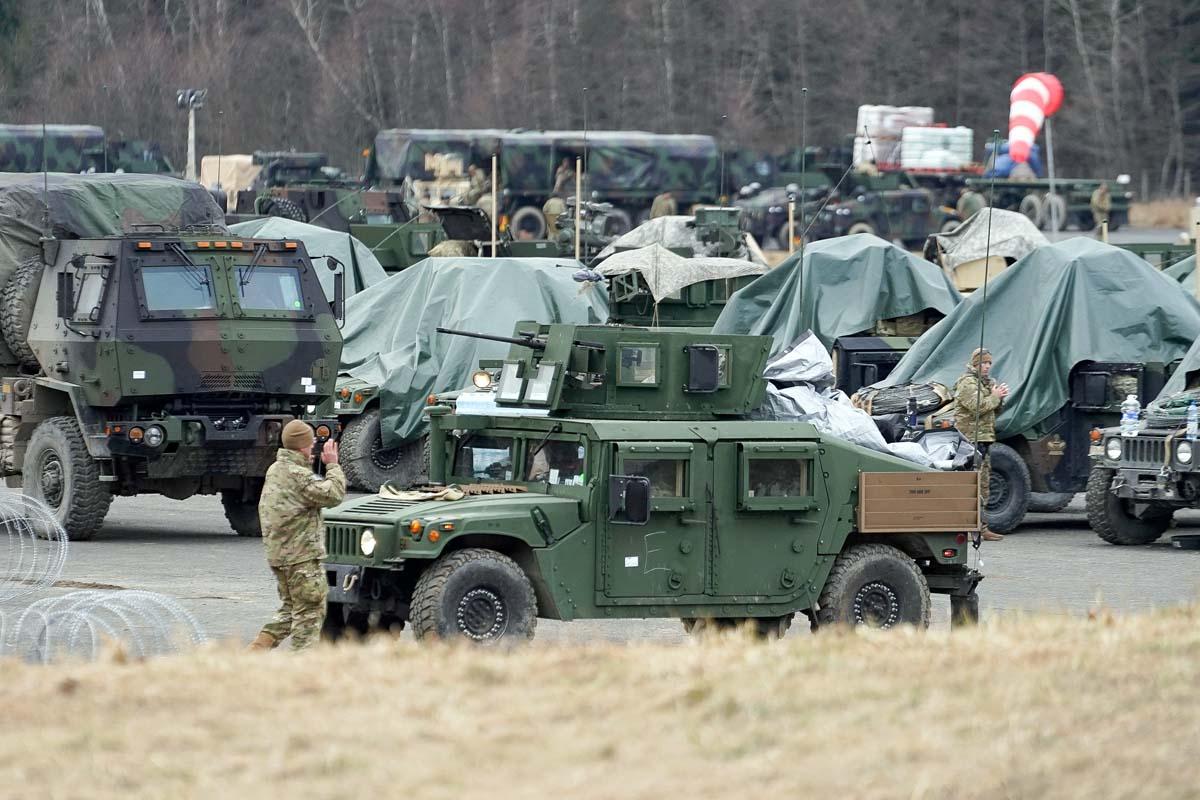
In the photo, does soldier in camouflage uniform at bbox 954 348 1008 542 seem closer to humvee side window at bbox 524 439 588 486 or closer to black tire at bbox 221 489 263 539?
black tire at bbox 221 489 263 539

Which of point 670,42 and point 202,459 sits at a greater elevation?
point 670,42

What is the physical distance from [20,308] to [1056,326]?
29.9ft

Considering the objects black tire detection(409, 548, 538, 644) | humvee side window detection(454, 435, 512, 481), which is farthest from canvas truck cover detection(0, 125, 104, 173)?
black tire detection(409, 548, 538, 644)

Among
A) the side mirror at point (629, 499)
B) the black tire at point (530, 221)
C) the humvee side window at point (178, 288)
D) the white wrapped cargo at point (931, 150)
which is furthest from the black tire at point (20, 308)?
the white wrapped cargo at point (931, 150)

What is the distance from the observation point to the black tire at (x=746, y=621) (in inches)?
488

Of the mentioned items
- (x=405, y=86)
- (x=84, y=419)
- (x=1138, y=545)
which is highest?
(x=405, y=86)

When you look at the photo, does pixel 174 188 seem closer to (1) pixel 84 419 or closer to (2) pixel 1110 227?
(1) pixel 84 419

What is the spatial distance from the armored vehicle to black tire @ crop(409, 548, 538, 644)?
305 inches

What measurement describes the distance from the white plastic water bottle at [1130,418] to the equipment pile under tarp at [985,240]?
10.8m

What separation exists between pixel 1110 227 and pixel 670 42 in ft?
65.4

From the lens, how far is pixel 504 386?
41.8 ft

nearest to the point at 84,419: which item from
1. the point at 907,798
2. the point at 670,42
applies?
the point at 907,798

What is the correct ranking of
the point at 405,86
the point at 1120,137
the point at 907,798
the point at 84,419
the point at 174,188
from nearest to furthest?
the point at 907,798 → the point at 84,419 → the point at 174,188 → the point at 405,86 → the point at 1120,137

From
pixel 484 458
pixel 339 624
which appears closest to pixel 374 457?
pixel 484 458
